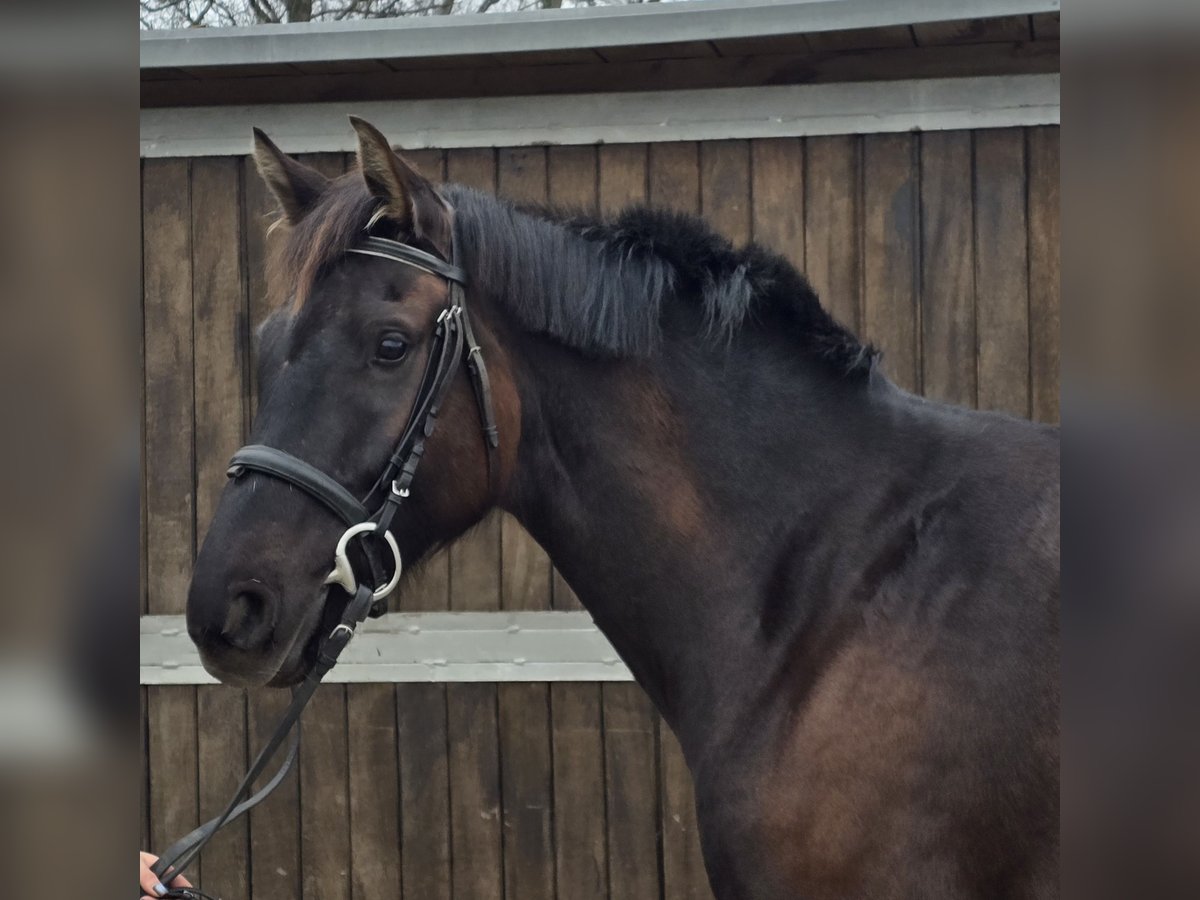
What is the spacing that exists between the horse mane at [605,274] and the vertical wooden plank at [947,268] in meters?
1.36

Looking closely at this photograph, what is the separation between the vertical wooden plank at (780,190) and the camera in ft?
10.9

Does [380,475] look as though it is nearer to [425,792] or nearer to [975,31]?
[425,792]

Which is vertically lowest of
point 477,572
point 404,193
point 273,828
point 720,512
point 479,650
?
point 273,828

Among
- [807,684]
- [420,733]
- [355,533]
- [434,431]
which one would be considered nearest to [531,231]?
[434,431]

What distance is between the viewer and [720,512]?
1.93m

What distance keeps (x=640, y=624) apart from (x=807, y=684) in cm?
34

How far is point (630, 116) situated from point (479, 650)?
68.7 inches

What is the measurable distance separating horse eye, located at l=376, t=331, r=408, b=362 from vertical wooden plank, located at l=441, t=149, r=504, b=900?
1523 mm

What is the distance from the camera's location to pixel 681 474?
1.95 m

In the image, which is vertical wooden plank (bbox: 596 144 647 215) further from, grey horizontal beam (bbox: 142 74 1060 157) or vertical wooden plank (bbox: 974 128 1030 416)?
vertical wooden plank (bbox: 974 128 1030 416)

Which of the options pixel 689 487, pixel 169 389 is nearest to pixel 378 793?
pixel 169 389

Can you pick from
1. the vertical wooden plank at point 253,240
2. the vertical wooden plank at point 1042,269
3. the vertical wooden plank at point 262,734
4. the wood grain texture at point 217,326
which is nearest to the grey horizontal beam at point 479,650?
the vertical wooden plank at point 262,734

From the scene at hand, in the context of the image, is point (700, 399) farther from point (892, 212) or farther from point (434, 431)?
point (892, 212)

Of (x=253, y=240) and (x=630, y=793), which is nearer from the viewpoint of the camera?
(x=630, y=793)
